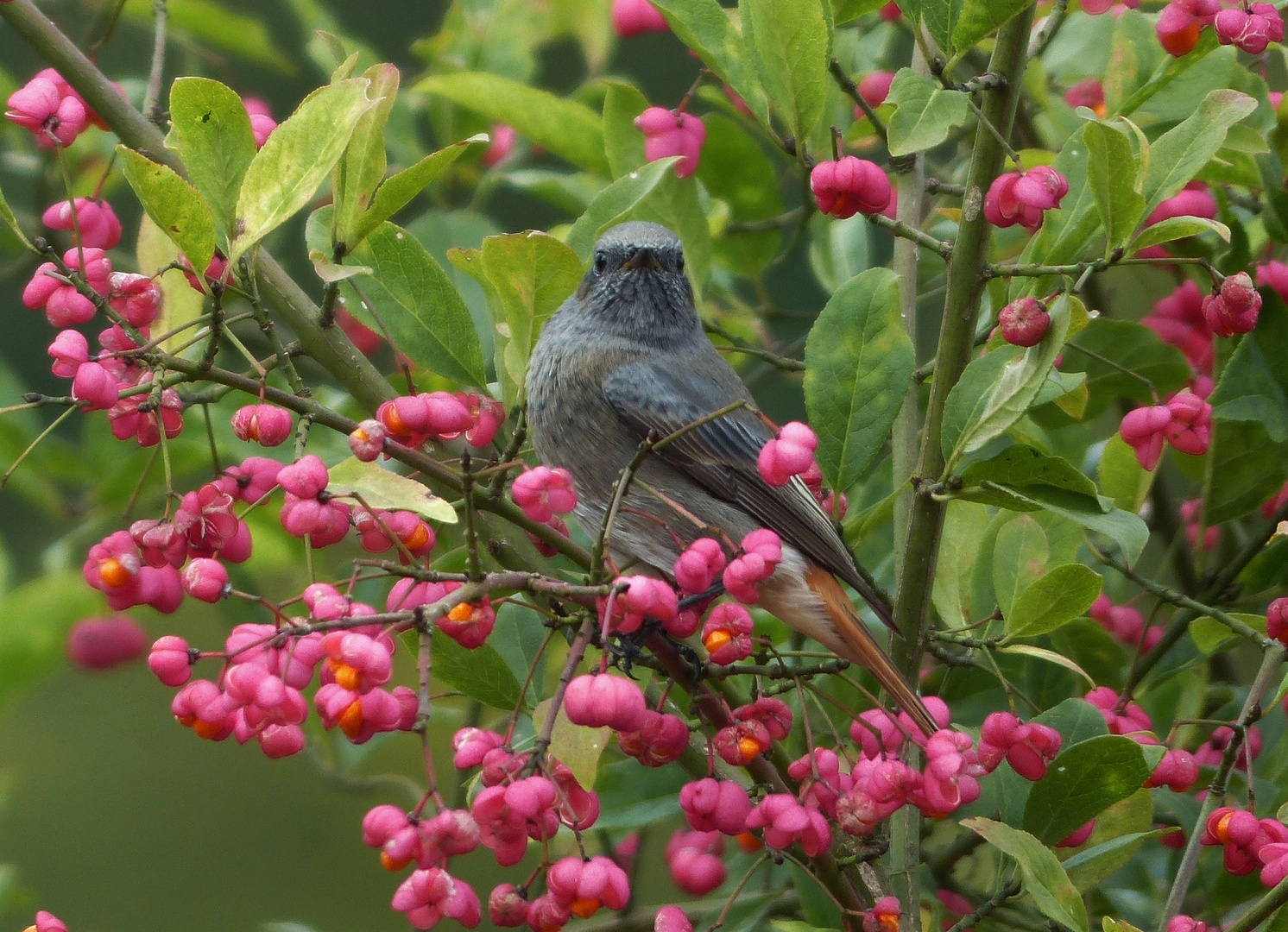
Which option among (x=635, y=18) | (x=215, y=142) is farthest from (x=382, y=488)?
(x=635, y=18)

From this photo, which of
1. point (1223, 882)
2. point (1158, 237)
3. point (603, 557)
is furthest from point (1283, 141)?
point (603, 557)

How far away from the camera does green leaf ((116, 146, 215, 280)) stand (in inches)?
56.1

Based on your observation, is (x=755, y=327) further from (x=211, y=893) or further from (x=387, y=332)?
(x=211, y=893)

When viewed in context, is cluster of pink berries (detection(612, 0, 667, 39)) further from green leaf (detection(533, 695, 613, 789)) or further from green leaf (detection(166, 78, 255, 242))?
green leaf (detection(533, 695, 613, 789))

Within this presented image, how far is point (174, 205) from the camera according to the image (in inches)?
56.8

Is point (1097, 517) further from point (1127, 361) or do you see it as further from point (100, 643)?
point (100, 643)

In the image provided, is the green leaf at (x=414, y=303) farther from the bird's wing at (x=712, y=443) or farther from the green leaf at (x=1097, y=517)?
the green leaf at (x=1097, y=517)

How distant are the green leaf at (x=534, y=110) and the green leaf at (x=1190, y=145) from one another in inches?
38.1

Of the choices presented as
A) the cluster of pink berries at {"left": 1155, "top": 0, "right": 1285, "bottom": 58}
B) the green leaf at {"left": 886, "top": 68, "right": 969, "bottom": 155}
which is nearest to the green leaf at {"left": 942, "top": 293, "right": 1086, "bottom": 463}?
the green leaf at {"left": 886, "top": 68, "right": 969, "bottom": 155}

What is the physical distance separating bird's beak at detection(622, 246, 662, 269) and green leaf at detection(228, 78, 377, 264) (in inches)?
49.2

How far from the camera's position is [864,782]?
153 centimetres

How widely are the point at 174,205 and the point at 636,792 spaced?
111 cm

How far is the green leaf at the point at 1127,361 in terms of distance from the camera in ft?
6.88

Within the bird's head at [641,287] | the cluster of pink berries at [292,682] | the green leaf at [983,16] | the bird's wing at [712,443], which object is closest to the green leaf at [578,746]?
the cluster of pink berries at [292,682]
